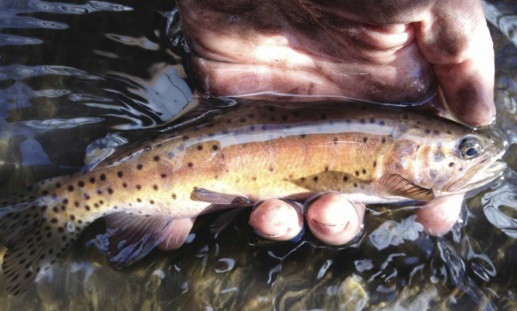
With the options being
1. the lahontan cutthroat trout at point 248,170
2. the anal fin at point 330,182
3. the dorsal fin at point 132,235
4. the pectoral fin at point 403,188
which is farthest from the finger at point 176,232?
the pectoral fin at point 403,188

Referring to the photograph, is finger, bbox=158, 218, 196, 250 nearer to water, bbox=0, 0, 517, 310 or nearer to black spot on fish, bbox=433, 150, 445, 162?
water, bbox=0, 0, 517, 310

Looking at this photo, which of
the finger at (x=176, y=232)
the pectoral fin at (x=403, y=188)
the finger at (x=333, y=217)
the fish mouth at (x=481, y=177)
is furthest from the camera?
the finger at (x=176, y=232)

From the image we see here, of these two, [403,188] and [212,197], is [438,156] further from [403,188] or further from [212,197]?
→ [212,197]

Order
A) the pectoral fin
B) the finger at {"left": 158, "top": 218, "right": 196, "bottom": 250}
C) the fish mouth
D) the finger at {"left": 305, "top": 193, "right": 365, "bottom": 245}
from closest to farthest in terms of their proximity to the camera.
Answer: the finger at {"left": 305, "top": 193, "right": 365, "bottom": 245} → the pectoral fin → the fish mouth → the finger at {"left": 158, "top": 218, "right": 196, "bottom": 250}

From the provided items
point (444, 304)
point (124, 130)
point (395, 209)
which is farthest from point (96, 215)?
point (444, 304)

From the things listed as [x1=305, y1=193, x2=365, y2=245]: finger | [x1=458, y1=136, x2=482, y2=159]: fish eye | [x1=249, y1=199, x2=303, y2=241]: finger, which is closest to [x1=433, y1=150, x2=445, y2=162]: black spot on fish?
[x1=458, y1=136, x2=482, y2=159]: fish eye

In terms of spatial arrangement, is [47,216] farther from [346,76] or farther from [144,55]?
[346,76]

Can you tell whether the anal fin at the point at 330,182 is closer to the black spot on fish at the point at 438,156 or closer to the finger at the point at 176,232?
the black spot on fish at the point at 438,156
